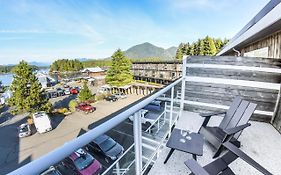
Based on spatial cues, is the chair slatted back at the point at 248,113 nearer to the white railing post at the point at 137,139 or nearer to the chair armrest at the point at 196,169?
the chair armrest at the point at 196,169

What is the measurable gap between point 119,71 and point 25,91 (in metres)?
11.9

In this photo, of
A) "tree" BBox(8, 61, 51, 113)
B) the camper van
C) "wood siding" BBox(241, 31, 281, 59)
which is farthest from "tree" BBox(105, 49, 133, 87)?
"wood siding" BBox(241, 31, 281, 59)

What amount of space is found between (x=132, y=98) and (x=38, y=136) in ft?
39.8

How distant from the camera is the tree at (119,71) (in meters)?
23.8

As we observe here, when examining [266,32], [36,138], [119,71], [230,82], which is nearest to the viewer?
[230,82]

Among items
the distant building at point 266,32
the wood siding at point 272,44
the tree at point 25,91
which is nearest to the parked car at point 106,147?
the distant building at point 266,32

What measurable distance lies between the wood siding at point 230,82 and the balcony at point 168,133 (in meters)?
0.02

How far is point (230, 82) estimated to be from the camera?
138 inches

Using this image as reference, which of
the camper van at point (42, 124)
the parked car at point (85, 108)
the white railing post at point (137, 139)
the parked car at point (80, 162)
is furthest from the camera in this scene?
the parked car at point (85, 108)

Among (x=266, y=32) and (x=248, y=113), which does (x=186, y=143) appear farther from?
(x=266, y=32)

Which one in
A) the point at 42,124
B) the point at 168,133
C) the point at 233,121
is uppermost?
the point at 233,121

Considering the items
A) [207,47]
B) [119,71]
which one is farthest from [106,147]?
[207,47]

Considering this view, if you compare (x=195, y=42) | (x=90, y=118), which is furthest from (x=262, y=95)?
(x=195, y=42)

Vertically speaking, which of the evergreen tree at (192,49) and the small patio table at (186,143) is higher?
the evergreen tree at (192,49)
